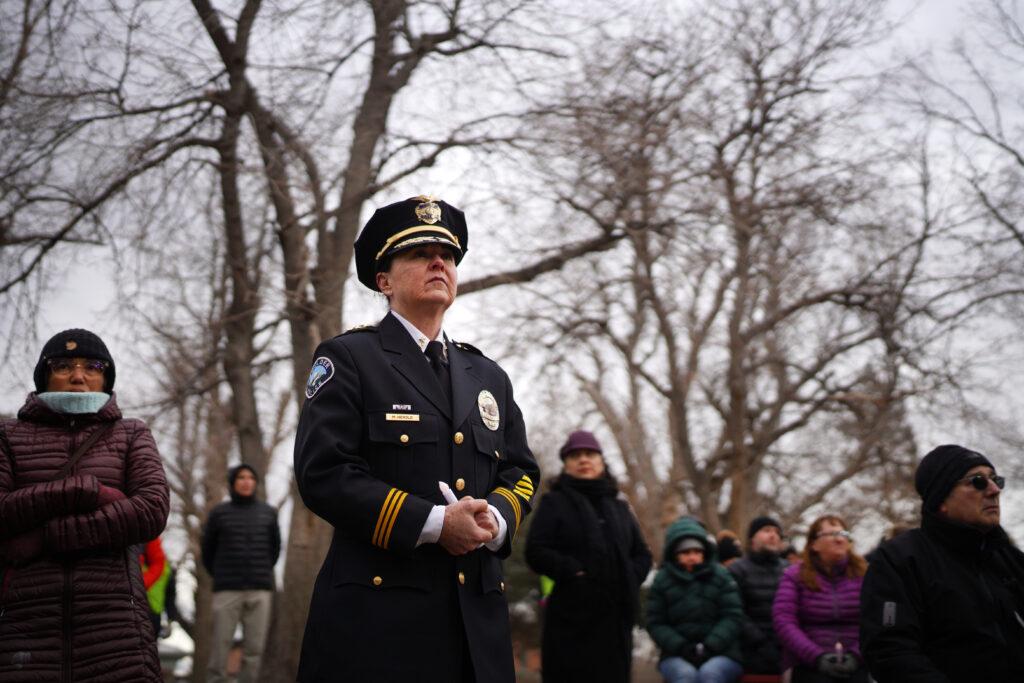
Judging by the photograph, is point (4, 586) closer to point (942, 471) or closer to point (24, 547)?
point (24, 547)

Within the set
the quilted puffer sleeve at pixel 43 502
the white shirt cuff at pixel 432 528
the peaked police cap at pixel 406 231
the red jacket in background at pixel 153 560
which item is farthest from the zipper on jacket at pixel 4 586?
the red jacket in background at pixel 153 560

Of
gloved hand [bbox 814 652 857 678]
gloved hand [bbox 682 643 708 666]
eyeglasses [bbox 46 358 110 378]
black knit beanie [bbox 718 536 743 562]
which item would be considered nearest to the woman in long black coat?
gloved hand [bbox 682 643 708 666]

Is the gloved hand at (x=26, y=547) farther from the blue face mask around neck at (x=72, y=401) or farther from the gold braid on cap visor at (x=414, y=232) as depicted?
the gold braid on cap visor at (x=414, y=232)

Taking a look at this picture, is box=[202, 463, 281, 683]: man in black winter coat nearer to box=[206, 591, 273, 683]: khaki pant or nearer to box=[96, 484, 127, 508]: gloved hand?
box=[206, 591, 273, 683]: khaki pant

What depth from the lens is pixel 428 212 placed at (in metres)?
3.79

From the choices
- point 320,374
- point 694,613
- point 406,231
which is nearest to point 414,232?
point 406,231

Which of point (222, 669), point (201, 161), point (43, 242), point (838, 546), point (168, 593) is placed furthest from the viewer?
point (201, 161)

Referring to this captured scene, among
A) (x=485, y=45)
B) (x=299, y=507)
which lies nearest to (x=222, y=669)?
(x=299, y=507)

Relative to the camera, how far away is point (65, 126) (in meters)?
10.2

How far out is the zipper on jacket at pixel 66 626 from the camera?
4082mm

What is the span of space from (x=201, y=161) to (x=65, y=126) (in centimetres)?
145

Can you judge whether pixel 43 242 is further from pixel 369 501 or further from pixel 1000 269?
pixel 1000 269

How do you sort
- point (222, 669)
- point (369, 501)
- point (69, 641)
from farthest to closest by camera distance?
point (222, 669) < point (69, 641) < point (369, 501)

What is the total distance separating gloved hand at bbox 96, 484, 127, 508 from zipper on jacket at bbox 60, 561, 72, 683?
27 centimetres
